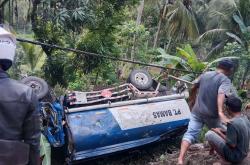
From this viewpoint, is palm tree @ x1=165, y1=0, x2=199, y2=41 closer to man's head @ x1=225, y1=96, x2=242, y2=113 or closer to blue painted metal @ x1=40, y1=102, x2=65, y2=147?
blue painted metal @ x1=40, y1=102, x2=65, y2=147

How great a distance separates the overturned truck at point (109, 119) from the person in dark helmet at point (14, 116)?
12.2 feet

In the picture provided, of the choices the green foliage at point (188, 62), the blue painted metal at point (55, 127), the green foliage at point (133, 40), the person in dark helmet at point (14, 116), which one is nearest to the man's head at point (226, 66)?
the blue painted metal at point (55, 127)

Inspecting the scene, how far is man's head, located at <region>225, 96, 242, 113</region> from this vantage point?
15.2 ft

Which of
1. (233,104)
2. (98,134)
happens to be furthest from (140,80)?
(233,104)

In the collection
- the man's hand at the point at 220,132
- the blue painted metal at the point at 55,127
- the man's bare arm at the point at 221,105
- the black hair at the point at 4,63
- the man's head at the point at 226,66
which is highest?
the black hair at the point at 4,63

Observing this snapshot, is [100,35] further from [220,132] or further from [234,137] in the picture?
[234,137]

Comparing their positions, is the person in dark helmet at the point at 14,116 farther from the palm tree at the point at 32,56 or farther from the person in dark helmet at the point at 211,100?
the palm tree at the point at 32,56

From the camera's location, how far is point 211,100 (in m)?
5.33

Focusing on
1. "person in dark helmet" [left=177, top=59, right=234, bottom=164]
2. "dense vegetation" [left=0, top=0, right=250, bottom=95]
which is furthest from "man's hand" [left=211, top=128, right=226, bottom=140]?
"dense vegetation" [left=0, top=0, right=250, bottom=95]

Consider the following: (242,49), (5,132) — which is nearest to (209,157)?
(5,132)

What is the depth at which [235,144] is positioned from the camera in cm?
479

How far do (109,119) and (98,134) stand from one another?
0.99ft

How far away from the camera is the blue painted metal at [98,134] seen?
5.90 meters

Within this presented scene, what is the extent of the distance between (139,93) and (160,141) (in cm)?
101
